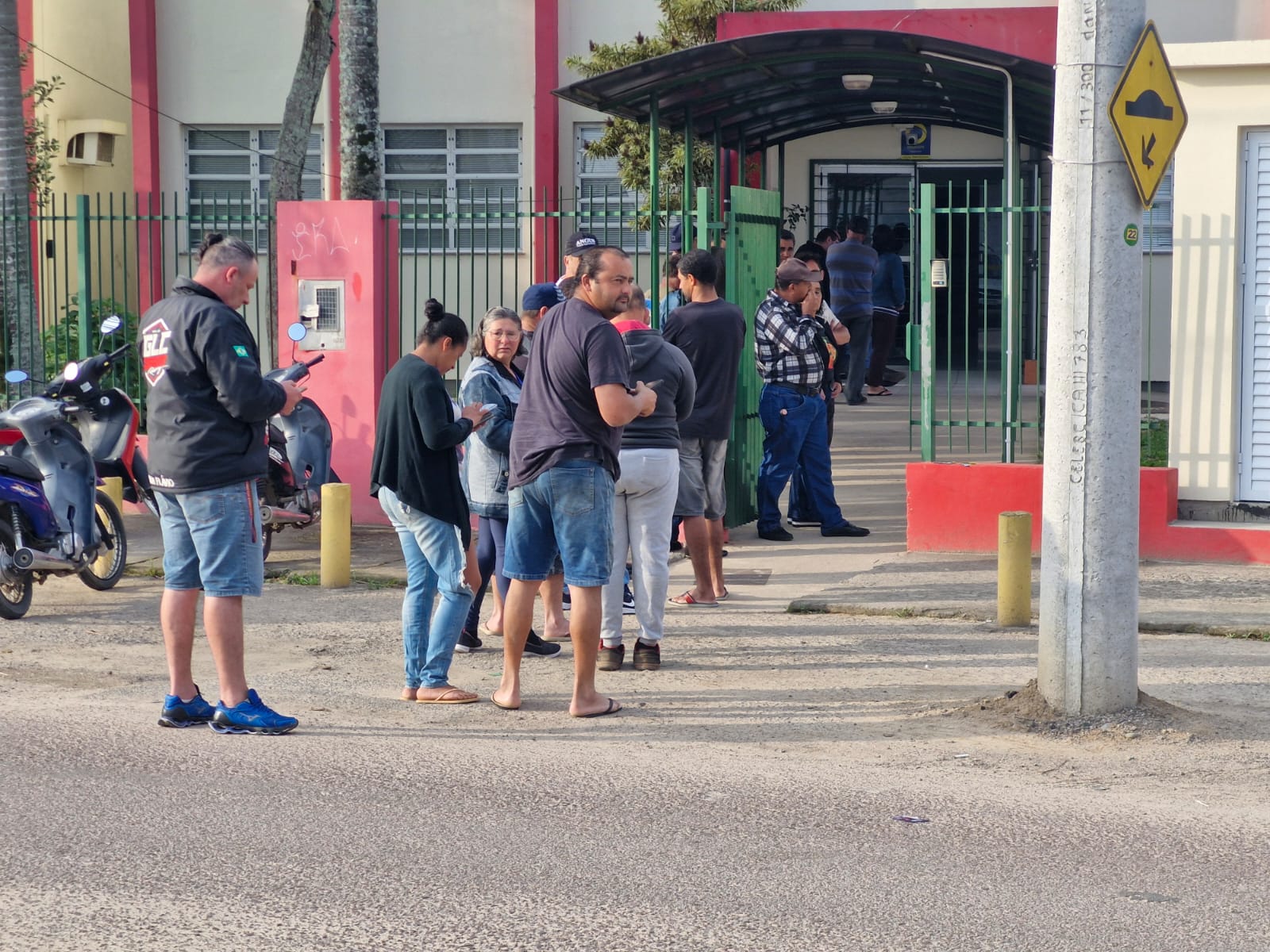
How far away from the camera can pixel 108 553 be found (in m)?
9.60

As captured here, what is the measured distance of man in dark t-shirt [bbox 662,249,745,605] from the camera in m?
9.01

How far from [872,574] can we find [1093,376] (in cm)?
356

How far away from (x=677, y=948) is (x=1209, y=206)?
7.27 metres

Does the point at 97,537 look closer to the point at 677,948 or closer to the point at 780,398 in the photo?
the point at 780,398

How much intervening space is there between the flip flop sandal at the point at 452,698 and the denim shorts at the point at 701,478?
1977 millimetres

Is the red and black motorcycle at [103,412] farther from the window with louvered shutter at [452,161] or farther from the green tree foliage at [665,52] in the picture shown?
the window with louvered shutter at [452,161]

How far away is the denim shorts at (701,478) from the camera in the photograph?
8.69m

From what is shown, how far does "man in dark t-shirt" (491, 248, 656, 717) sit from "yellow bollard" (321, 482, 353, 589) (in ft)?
10.8

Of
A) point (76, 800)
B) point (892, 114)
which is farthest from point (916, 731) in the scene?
point (892, 114)

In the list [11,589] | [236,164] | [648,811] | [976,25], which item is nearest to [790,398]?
[11,589]

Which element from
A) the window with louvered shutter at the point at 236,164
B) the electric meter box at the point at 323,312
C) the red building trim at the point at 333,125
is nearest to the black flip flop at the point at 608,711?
the electric meter box at the point at 323,312

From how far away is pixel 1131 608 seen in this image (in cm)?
666

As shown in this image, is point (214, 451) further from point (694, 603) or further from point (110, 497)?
point (110, 497)

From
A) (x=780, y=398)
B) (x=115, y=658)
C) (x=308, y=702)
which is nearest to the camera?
(x=308, y=702)
